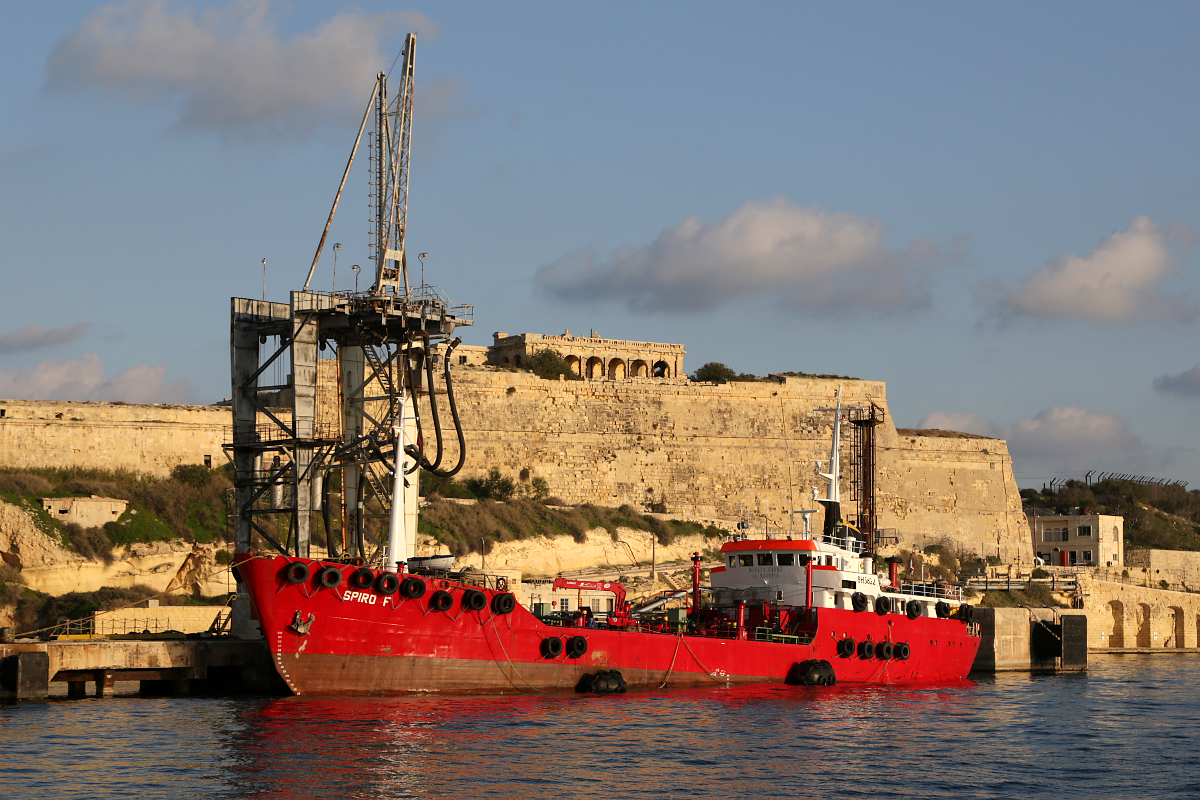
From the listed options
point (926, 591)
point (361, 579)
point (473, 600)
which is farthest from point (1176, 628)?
point (361, 579)

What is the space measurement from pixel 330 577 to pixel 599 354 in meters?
50.4

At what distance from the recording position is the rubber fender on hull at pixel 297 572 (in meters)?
27.8

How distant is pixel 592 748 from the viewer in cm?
2455

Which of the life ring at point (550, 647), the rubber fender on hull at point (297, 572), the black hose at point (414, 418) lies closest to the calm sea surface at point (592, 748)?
the life ring at point (550, 647)

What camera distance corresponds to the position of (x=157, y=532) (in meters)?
45.9

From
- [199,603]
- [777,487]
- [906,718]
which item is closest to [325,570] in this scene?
[906,718]

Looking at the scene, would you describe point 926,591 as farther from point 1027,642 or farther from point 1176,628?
point 1176,628

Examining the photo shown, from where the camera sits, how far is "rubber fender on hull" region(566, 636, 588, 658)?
31062 millimetres

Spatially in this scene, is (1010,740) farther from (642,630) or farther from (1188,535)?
(1188,535)

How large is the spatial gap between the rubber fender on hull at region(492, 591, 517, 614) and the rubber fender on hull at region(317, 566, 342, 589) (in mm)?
3461

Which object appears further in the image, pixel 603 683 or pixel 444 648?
pixel 603 683

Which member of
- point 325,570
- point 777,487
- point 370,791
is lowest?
point 370,791

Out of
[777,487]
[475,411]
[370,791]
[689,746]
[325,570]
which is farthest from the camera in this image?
[777,487]

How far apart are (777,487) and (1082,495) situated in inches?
1528
